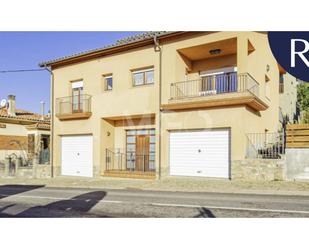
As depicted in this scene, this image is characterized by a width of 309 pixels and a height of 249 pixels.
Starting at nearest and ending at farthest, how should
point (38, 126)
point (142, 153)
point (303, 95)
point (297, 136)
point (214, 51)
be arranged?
point (297, 136) < point (214, 51) < point (142, 153) < point (303, 95) < point (38, 126)

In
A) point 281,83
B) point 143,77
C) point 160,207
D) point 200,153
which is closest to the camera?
point 160,207

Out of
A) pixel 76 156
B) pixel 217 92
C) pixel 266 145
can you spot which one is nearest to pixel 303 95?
pixel 217 92

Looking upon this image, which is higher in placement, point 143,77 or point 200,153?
point 143,77

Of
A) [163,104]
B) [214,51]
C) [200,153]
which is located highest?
[214,51]

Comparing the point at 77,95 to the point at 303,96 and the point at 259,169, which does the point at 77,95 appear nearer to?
the point at 259,169

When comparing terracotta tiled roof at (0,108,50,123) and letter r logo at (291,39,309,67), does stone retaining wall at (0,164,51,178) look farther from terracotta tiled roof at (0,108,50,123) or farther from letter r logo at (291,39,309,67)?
letter r logo at (291,39,309,67)

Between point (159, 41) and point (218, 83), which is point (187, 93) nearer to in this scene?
point (218, 83)

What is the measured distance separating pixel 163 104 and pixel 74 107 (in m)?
6.13

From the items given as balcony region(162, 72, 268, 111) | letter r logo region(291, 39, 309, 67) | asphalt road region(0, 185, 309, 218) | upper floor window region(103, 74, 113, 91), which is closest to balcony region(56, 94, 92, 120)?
upper floor window region(103, 74, 113, 91)

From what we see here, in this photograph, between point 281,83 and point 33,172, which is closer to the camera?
point 33,172

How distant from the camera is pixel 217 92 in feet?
48.6

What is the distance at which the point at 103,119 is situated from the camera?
17.3 m
